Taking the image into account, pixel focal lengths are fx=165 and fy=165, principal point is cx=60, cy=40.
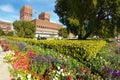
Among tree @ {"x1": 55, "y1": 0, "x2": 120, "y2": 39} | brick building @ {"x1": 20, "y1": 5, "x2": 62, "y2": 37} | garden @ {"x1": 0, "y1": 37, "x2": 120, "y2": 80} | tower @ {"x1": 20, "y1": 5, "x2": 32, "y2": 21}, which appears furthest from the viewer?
tower @ {"x1": 20, "y1": 5, "x2": 32, "y2": 21}

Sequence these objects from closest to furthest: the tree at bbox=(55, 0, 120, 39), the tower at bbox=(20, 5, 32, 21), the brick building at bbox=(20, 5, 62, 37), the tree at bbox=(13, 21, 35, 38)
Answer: the tree at bbox=(55, 0, 120, 39) < the tree at bbox=(13, 21, 35, 38) < the brick building at bbox=(20, 5, 62, 37) < the tower at bbox=(20, 5, 32, 21)

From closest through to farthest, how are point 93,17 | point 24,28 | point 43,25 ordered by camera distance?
point 93,17, point 24,28, point 43,25

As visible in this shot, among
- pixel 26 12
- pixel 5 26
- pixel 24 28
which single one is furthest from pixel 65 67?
pixel 26 12

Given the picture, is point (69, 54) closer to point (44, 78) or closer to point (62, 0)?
point (44, 78)

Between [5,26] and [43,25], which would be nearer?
[43,25]

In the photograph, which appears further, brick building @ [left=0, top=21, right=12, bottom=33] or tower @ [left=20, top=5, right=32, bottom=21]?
tower @ [left=20, top=5, right=32, bottom=21]

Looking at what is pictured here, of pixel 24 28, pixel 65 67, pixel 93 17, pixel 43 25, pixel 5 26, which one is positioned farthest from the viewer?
pixel 5 26

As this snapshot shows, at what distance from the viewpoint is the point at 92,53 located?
8883 millimetres

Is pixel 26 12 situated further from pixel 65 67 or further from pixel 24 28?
pixel 65 67

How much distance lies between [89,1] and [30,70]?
18.7 meters

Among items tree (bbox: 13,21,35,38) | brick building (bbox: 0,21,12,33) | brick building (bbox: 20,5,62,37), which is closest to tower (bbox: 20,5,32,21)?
brick building (bbox: 20,5,62,37)

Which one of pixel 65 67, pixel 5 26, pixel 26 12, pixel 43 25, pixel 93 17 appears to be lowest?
pixel 65 67

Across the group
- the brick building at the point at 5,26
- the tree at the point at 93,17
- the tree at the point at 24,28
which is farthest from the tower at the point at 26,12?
the tree at the point at 93,17

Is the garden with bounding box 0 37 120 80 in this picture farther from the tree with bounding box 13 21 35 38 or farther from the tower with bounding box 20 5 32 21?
the tower with bounding box 20 5 32 21
